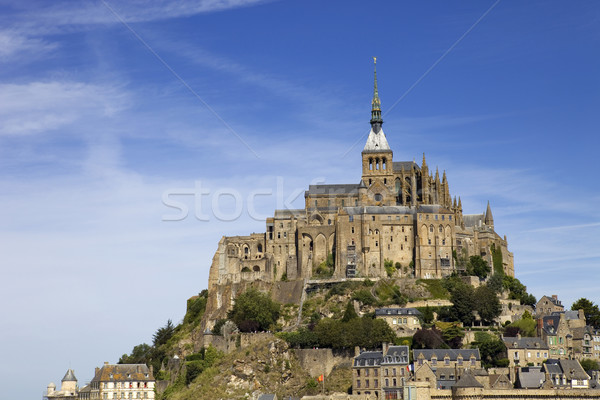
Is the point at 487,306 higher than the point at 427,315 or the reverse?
higher

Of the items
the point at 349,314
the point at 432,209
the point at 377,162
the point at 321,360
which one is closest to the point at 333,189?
the point at 377,162

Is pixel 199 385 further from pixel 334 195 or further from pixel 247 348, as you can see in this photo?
pixel 334 195

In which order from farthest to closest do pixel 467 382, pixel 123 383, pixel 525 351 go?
1. pixel 123 383
2. pixel 525 351
3. pixel 467 382

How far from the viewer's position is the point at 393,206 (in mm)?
112375

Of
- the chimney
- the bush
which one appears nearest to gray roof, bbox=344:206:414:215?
the bush

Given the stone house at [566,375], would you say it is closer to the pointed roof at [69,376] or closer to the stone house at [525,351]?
the stone house at [525,351]

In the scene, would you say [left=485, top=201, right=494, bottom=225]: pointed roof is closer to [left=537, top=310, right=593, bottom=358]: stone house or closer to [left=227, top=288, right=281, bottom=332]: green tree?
[left=537, top=310, right=593, bottom=358]: stone house

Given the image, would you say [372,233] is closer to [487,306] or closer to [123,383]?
[487,306]

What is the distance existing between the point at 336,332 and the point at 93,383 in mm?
28305

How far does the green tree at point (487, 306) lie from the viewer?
98.1 m

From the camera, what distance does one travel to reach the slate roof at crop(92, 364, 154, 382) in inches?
3976

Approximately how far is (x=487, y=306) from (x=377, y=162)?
27.5 meters

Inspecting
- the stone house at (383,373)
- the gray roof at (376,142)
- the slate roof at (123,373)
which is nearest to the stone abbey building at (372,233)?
the gray roof at (376,142)

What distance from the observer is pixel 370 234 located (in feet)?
360
